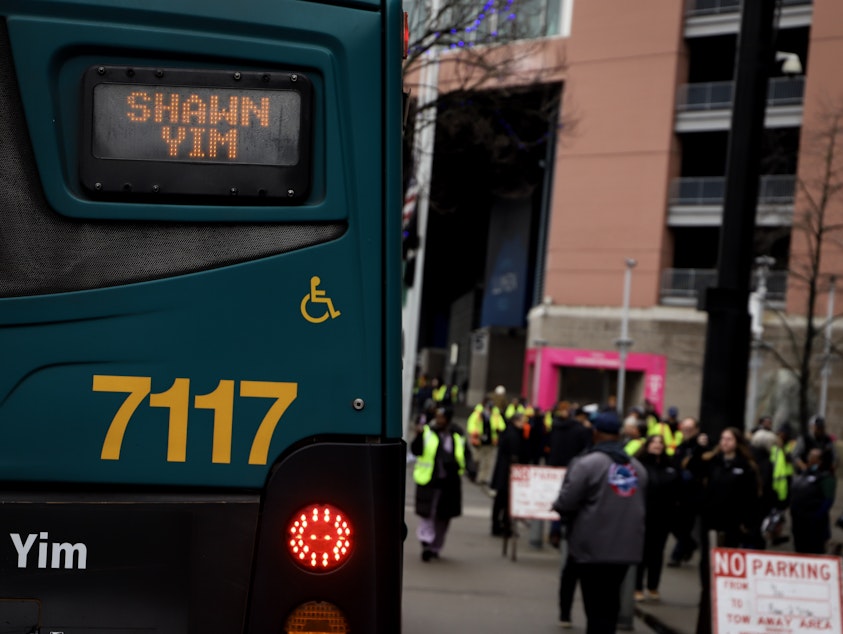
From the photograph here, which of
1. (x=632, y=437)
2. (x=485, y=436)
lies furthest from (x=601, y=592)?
(x=485, y=436)

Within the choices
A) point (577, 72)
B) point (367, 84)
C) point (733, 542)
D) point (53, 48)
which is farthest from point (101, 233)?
point (577, 72)

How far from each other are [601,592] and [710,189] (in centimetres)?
3879

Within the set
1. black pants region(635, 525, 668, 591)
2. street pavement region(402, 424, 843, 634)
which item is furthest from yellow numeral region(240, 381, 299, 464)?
black pants region(635, 525, 668, 591)

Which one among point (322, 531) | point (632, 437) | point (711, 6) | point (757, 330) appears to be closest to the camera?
point (322, 531)

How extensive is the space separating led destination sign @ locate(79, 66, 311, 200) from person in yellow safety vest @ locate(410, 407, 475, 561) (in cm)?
1015

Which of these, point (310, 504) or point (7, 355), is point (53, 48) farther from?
point (310, 504)

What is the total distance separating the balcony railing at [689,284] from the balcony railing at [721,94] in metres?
5.79

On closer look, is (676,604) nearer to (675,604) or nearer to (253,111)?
(675,604)

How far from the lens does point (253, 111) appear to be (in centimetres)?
424

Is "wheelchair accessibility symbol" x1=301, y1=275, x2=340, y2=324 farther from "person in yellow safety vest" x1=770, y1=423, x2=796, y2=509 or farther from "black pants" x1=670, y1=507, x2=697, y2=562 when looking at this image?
"person in yellow safety vest" x1=770, y1=423, x2=796, y2=509

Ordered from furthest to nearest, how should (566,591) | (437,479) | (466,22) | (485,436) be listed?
(485,436) < (437,479) < (466,22) < (566,591)

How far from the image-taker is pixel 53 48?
421cm

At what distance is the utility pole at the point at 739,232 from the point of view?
40.1ft

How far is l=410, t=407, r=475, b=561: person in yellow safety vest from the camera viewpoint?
47.2 feet
